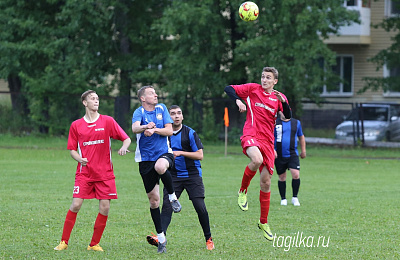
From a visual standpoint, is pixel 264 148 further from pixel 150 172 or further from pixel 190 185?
pixel 150 172

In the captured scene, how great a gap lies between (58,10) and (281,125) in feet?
76.5

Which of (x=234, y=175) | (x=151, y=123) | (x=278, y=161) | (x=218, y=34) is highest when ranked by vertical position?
(x=218, y=34)

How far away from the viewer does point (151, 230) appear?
1076cm

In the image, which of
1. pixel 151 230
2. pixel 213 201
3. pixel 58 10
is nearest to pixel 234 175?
pixel 213 201

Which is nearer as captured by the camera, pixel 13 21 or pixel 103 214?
pixel 103 214

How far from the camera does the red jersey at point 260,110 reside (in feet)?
32.5

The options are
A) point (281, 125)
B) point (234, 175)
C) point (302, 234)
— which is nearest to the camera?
point (302, 234)

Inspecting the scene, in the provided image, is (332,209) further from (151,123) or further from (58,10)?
(58,10)

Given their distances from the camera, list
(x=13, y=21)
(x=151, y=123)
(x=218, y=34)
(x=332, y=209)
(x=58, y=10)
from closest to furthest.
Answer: (x=151, y=123) < (x=332, y=209) < (x=218, y=34) < (x=13, y=21) < (x=58, y=10)

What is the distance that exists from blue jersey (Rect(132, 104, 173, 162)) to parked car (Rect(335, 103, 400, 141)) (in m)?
22.9

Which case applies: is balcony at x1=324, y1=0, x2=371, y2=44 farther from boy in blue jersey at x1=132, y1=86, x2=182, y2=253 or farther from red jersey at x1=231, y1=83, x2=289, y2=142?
boy in blue jersey at x1=132, y1=86, x2=182, y2=253

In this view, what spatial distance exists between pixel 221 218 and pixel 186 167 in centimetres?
306

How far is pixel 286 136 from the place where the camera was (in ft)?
46.9

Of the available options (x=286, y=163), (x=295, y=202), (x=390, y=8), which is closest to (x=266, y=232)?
(x=295, y=202)
